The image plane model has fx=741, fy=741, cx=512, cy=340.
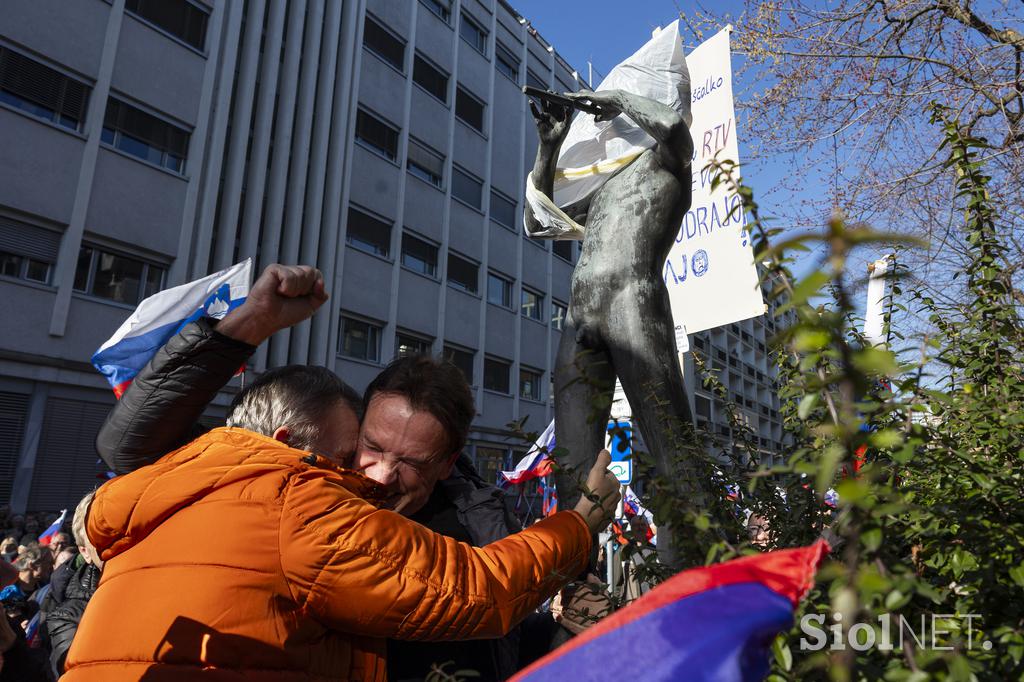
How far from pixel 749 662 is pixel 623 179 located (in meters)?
2.09

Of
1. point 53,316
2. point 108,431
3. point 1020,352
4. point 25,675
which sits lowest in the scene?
point 25,675

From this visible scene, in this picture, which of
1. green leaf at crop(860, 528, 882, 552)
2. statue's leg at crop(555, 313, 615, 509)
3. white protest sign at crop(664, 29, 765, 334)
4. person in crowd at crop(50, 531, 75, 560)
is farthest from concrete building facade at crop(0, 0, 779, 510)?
person in crowd at crop(50, 531, 75, 560)

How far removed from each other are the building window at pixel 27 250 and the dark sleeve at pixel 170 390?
12.9m

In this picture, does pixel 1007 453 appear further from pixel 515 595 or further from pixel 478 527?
pixel 478 527

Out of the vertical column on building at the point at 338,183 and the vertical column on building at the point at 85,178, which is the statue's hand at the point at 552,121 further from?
Result: the vertical column on building at the point at 338,183

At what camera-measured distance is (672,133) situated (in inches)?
94.7

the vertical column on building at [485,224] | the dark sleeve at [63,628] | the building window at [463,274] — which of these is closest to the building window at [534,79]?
the vertical column on building at [485,224]

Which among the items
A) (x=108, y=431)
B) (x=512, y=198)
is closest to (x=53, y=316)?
(x=108, y=431)

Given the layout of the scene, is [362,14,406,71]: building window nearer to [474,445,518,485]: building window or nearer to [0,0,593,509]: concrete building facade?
[0,0,593,509]: concrete building facade

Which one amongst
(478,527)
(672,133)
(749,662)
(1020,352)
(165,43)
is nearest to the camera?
(749,662)

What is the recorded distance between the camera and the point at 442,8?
24734 millimetres

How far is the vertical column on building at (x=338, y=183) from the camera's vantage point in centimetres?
1825

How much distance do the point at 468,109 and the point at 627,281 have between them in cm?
2417

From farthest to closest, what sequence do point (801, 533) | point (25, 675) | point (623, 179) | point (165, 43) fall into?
point (165, 43) < point (25, 675) < point (623, 179) < point (801, 533)
